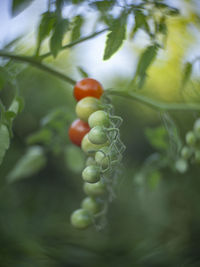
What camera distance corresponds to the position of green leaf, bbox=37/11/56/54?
0.45 meters

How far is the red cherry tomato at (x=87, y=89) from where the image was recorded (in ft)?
1.61

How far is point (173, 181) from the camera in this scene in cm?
84

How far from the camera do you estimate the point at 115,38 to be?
0.44 metres

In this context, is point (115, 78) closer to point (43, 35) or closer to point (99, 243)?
point (99, 243)

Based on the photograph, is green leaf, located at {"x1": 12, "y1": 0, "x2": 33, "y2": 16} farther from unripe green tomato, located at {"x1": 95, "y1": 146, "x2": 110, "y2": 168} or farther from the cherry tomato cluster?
the cherry tomato cluster

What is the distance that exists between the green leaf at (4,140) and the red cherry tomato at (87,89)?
0.13 m

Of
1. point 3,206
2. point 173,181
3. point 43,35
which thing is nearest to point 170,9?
point 43,35

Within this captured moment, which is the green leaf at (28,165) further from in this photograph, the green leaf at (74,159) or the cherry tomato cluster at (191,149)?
the cherry tomato cluster at (191,149)

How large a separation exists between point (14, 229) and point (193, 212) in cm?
44

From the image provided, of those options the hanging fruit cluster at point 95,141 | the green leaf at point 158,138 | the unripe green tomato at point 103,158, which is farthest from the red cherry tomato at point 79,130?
the green leaf at point 158,138

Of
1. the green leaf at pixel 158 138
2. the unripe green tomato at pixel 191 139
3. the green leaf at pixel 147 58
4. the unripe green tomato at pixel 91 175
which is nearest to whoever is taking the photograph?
the unripe green tomato at pixel 91 175

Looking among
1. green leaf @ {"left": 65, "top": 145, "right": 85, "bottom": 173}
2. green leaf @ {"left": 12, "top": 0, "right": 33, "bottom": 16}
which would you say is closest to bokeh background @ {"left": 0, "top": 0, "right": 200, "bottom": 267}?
green leaf @ {"left": 65, "top": 145, "right": 85, "bottom": 173}

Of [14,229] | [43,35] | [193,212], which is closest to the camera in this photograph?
[43,35]

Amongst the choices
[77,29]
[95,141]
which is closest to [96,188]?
[95,141]
